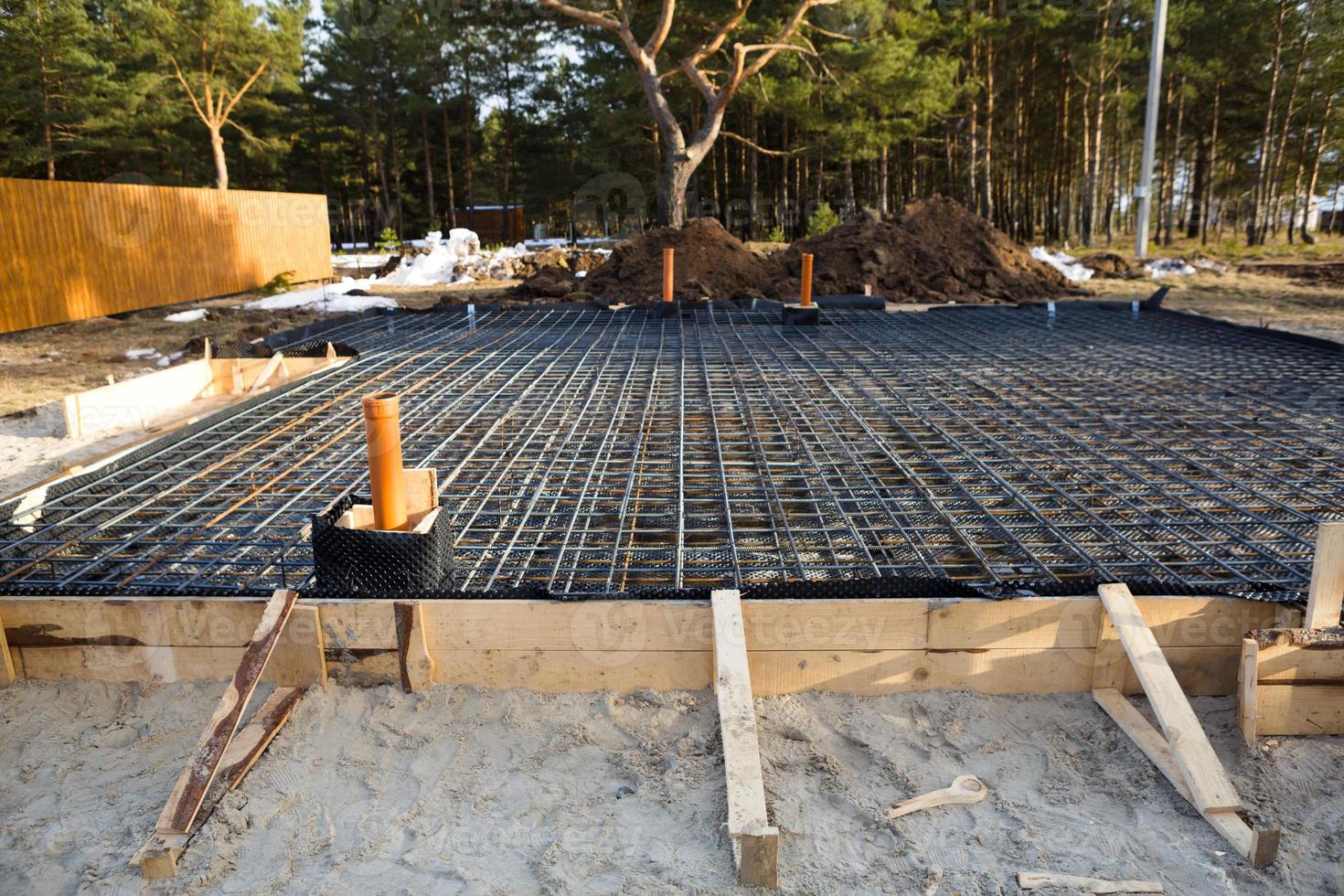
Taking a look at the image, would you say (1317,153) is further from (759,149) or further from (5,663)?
(5,663)

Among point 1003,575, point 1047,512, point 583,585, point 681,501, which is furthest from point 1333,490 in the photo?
point 583,585

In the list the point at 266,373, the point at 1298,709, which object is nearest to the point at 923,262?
the point at 266,373

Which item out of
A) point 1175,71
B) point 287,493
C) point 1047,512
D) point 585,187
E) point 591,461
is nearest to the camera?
point 1047,512

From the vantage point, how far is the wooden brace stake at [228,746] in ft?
6.00

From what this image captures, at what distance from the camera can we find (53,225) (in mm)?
10797

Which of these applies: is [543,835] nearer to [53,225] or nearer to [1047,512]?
[1047,512]

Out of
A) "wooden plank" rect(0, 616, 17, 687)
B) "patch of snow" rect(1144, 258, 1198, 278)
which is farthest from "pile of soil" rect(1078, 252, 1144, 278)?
"wooden plank" rect(0, 616, 17, 687)

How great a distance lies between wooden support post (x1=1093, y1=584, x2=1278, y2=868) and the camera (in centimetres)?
183

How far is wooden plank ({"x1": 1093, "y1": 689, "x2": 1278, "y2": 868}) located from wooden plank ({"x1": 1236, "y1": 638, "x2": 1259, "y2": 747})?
0.21 metres

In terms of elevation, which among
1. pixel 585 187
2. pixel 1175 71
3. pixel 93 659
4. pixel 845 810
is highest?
pixel 1175 71

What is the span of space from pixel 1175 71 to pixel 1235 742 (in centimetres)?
2621

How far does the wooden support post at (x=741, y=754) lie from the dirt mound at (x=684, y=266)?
8842 millimetres

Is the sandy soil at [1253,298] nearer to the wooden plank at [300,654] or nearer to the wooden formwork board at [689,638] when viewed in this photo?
the wooden formwork board at [689,638]

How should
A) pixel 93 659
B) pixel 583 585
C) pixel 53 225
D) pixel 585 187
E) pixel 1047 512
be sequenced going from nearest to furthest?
pixel 93 659, pixel 583 585, pixel 1047 512, pixel 53 225, pixel 585 187
